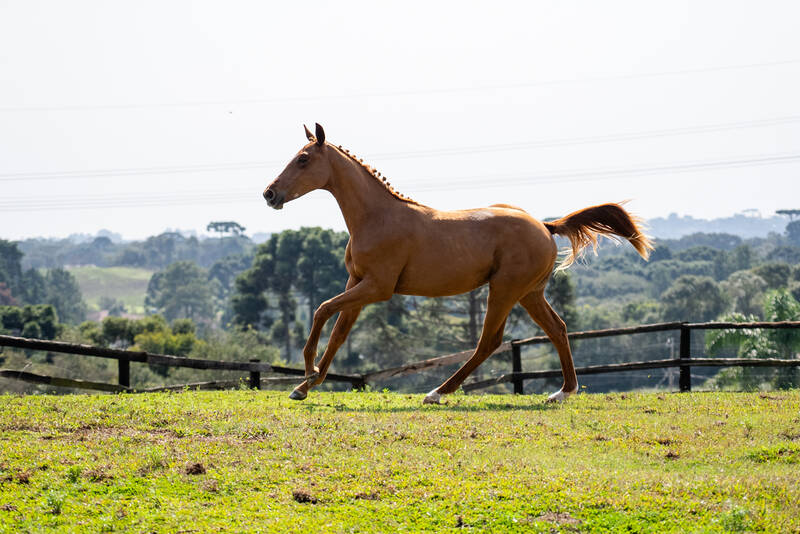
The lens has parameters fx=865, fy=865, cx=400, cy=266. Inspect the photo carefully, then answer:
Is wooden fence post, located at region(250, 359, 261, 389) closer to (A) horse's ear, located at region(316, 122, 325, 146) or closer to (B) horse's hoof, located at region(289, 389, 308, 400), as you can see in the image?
(B) horse's hoof, located at region(289, 389, 308, 400)

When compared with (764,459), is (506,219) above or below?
above

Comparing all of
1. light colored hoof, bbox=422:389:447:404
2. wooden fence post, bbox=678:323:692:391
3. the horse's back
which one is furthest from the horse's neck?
wooden fence post, bbox=678:323:692:391

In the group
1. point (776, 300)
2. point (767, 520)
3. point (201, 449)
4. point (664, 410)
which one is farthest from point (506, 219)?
point (776, 300)

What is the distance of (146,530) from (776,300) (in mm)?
32802

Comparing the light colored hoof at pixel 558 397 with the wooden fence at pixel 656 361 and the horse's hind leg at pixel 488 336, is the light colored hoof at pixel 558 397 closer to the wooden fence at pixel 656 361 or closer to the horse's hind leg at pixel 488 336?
the horse's hind leg at pixel 488 336

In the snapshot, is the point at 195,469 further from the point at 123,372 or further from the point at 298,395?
the point at 123,372

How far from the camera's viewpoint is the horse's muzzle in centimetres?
1079

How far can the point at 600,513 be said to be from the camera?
20.6 ft

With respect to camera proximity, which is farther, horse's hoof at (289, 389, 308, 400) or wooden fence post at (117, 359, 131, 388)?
wooden fence post at (117, 359, 131, 388)

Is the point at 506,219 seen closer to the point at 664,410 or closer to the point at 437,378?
the point at 664,410

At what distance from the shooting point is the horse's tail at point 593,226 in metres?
11.9

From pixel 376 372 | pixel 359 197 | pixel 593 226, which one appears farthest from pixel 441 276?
pixel 376 372

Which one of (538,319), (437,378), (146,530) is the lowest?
(437,378)

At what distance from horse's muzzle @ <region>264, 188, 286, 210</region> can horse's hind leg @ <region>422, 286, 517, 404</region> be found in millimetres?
2912
